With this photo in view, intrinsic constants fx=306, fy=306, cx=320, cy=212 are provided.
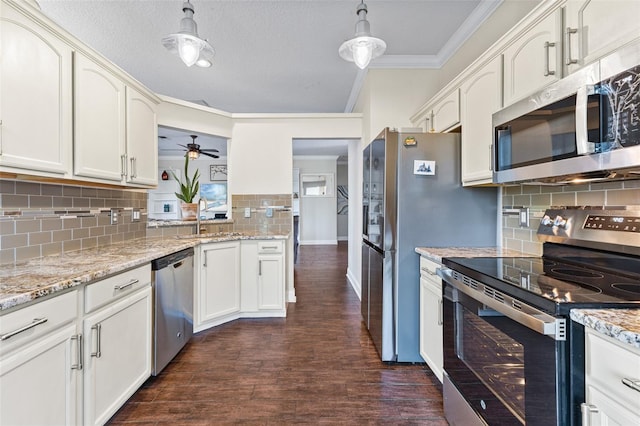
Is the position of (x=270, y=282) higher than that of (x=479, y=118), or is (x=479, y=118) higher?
(x=479, y=118)

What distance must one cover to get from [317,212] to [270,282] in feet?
19.5

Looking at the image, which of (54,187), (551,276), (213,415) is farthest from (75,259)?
(551,276)

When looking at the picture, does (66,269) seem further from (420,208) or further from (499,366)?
(420,208)

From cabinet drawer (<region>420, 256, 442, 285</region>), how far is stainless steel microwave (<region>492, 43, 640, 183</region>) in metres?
Answer: 0.69

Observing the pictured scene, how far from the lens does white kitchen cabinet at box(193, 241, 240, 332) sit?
2.79m

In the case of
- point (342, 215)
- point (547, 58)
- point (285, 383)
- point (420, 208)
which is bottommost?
point (285, 383)

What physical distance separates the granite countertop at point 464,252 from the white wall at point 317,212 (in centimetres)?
692

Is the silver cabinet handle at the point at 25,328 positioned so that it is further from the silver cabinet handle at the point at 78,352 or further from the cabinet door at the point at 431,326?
the cabinet door at the point at 431,326

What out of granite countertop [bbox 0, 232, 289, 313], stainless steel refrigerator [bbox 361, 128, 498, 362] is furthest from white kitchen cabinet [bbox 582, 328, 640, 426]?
granite countertop [bbox 0, 232, 289, 313]

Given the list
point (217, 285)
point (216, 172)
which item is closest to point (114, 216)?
point (217, 285)

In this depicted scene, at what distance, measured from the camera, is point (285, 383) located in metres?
2.02

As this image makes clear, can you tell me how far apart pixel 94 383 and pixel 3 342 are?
0.58 m

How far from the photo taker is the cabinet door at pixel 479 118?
69.7 inches

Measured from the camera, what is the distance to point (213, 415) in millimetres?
1714
